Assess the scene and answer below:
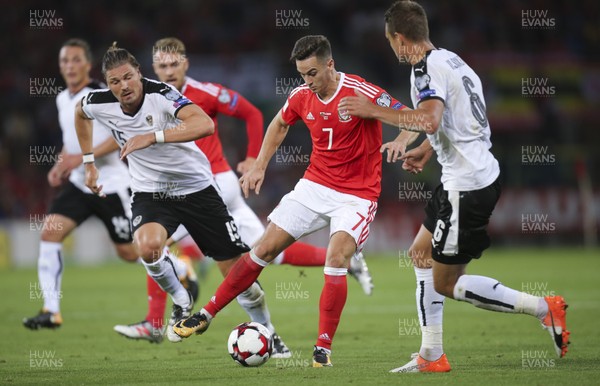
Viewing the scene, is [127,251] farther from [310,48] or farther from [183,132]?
[310,48]

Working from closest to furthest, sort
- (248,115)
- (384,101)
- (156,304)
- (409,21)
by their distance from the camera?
(409,21) < (384,101) < (156,304) < (248,115)

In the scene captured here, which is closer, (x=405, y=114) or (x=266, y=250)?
(x=405, y=114)

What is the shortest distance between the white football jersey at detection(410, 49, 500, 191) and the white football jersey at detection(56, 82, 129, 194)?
4.38m

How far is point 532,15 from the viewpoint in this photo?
27.2m

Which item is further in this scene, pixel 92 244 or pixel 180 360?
pixel 92 244

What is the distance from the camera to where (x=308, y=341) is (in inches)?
344

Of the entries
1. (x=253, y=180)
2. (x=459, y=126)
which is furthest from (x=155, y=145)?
(x=459, y=126)

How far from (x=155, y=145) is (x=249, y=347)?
1.90 metres

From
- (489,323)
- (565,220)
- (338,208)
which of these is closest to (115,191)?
(338,208)

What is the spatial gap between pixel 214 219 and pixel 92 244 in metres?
13.7

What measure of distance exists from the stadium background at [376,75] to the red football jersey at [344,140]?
46.6 feet

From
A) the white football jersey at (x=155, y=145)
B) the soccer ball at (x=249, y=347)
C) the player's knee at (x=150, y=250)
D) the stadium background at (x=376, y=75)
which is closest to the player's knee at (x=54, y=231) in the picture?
the white football jersey at (x=155, y=145)

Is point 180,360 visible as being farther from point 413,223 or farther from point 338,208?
point 413,223

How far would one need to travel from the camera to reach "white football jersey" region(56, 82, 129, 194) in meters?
9.67
